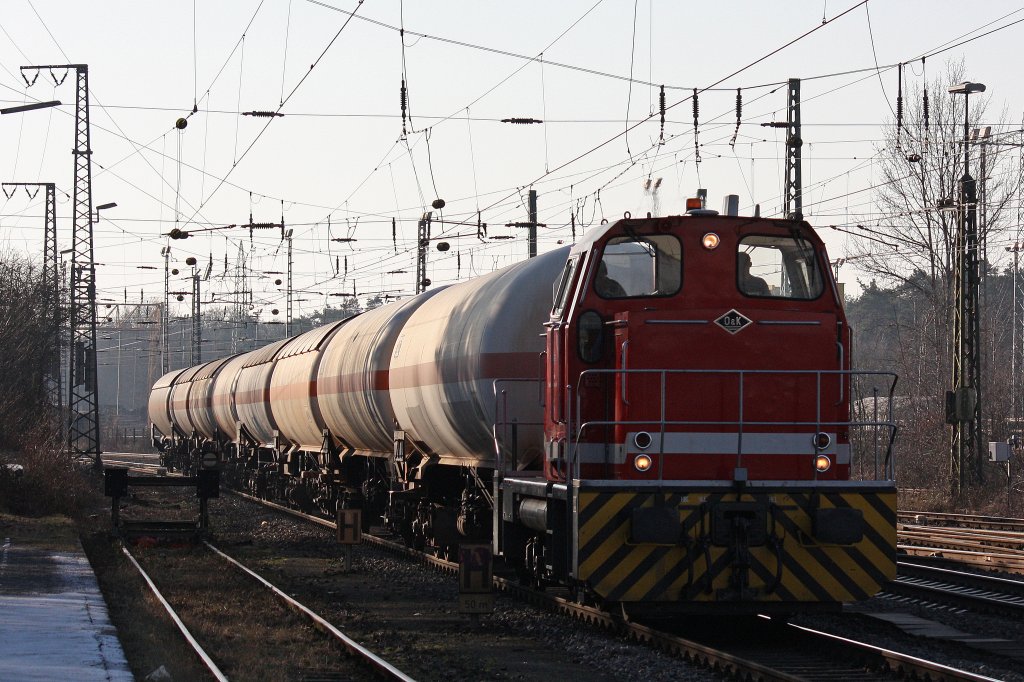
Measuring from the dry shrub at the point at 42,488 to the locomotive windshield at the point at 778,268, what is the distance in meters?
20.9

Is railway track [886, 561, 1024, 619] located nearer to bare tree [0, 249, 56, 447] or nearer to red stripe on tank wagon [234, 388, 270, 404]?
red stripe on tank wagon [234, 388, 270, 404]

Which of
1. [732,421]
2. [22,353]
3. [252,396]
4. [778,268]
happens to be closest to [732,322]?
[778,268]

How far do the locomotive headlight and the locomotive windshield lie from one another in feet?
5.69

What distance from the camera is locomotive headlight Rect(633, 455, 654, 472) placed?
10672mm

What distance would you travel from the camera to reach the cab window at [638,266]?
11102 mm

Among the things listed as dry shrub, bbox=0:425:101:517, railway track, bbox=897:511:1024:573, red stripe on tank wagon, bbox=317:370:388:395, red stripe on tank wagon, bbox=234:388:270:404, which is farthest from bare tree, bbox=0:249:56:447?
railway track, bbox=897:511:1024:573

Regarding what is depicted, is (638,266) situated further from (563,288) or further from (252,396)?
(252,396)

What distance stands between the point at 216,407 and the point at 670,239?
27748 mm

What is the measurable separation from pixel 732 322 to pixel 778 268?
72 centimetres

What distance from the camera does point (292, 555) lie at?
20609 mm

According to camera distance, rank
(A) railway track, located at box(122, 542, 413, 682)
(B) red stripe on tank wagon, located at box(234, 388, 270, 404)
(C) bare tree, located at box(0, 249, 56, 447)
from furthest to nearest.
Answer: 1. (C) bare tree, located at box(0, 249, 56, 447)
2. (B) red stripe on tank wagon, located at box(234, 388, 270, 404)
3. (A) railway track, located at box(122, 542, 413, 682)

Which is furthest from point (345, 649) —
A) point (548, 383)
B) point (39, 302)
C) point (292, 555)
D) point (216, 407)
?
point (39, 302)

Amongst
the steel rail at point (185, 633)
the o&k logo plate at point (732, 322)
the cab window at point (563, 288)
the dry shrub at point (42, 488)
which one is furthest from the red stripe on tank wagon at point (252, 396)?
the o&k logo plate at point (732, 322)

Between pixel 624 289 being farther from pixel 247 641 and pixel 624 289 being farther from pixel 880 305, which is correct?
pixel 880 305
